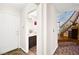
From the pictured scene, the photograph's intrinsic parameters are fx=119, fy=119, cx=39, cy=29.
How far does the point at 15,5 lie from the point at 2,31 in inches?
15.3

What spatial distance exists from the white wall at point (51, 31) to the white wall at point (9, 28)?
42cm

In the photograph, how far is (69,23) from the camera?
1.60m

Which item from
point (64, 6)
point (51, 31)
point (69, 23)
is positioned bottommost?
point (51, 31)

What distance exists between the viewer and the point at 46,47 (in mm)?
1612

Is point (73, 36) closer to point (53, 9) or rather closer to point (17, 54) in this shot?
point (53, 9)

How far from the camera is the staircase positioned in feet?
5.21

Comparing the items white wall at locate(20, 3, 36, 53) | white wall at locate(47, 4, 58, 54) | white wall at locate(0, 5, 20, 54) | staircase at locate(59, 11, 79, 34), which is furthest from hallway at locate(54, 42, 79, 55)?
white wall at locate(0, 5, 20, 54)

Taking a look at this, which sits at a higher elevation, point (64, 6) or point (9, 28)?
point (64, 6)

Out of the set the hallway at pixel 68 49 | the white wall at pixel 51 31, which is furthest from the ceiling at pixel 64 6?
the hallway at pixel 68 49

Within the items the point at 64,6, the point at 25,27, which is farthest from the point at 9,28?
the point at 64,6

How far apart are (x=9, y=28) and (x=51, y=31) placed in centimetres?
57

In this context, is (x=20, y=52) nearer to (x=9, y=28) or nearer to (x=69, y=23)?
(x=9, y=28)

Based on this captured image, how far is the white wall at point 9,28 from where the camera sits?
1.58 metres

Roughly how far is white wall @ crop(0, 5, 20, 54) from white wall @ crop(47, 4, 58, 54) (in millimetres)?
416
